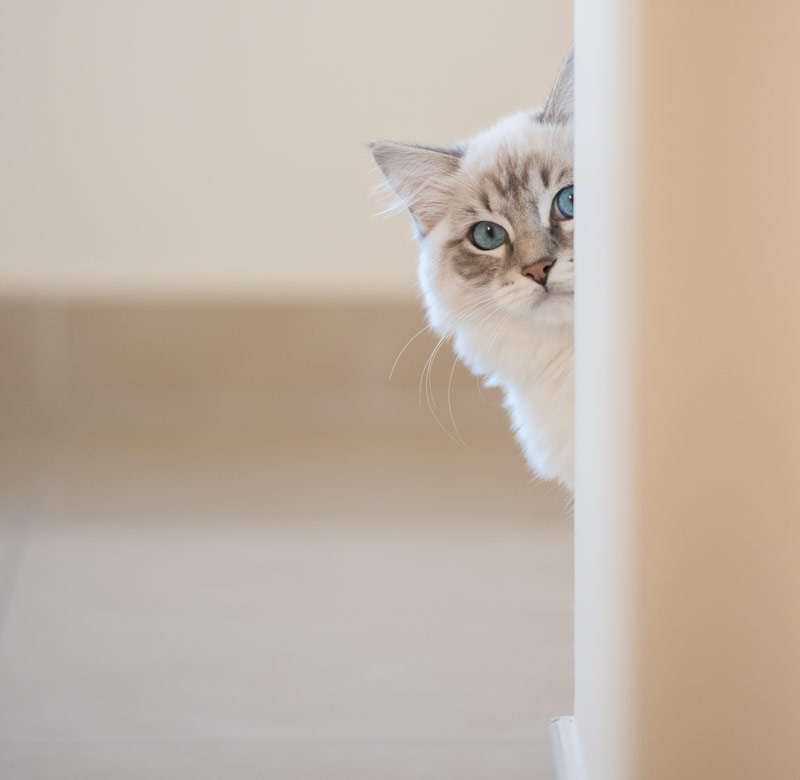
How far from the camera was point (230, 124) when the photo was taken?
3.04m

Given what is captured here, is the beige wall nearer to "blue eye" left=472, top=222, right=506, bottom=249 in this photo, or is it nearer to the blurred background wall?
the blurred background wall

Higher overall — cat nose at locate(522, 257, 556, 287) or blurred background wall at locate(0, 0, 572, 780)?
blurred background wall at locate(0, 0, 572, 780)

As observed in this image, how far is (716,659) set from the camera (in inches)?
22.2

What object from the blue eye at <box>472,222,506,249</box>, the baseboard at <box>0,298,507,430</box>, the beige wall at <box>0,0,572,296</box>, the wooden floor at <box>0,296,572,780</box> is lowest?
the wooden floor at <box>0,296,572,780</box>

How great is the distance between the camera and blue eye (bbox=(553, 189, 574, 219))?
3.95 ft

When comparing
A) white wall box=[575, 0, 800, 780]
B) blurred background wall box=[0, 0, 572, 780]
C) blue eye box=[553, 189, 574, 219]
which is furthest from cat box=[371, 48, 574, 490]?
blurred background wall box=[0, 0, 572, 780]

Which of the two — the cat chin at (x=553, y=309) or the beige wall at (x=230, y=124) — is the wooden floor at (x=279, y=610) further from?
the beige wall at (x=230, y=124)

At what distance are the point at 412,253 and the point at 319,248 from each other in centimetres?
33

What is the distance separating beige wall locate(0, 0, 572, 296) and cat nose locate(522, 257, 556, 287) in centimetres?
191

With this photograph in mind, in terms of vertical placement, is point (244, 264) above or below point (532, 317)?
above

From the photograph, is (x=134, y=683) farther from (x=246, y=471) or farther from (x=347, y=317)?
(x=347, y=317)

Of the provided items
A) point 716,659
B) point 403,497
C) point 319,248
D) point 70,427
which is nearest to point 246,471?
point 403,497

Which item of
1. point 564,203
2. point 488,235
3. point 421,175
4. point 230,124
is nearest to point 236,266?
point 230,124

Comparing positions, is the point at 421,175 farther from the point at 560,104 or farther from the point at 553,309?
the point at 553,309
